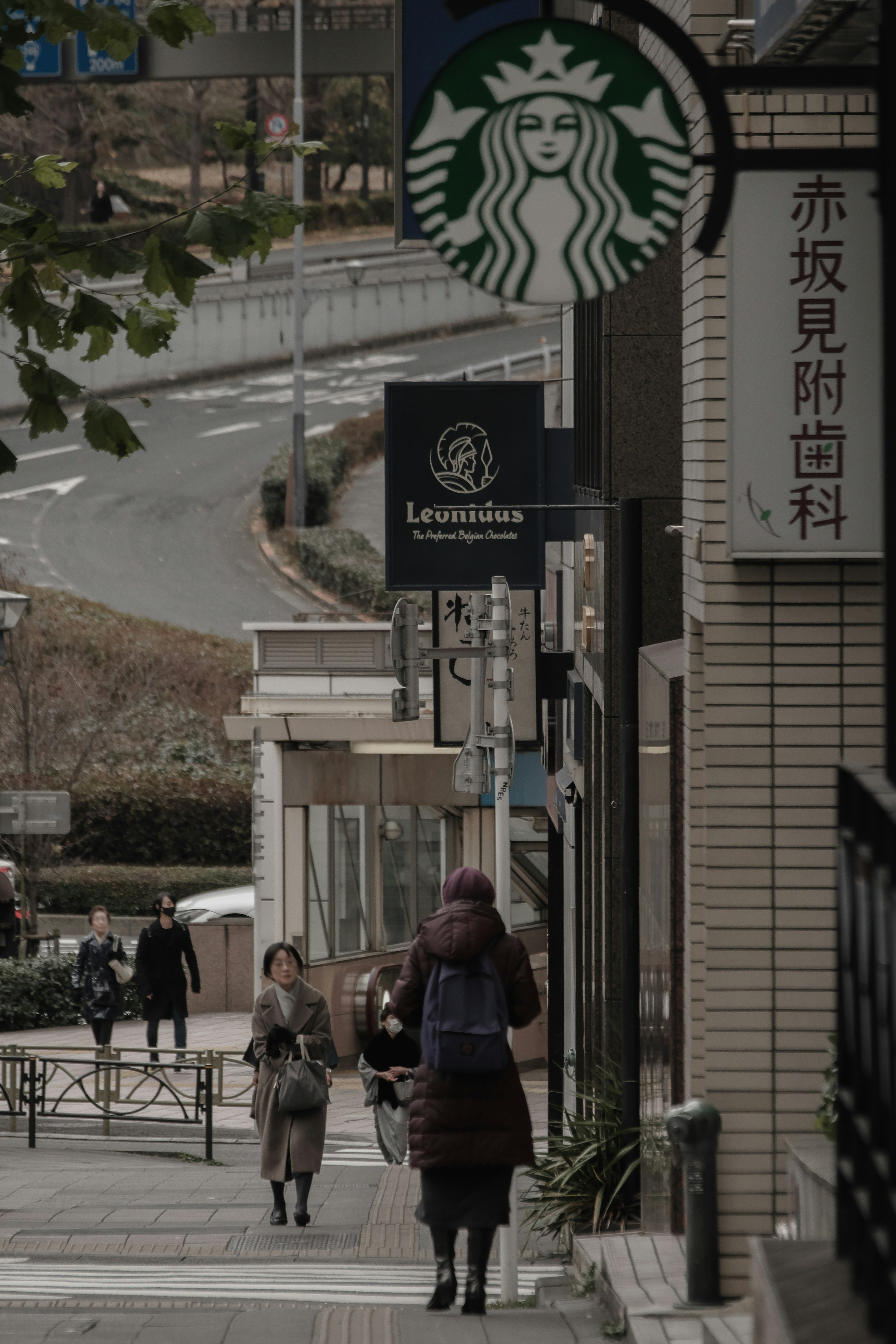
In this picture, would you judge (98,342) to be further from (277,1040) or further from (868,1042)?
(277,1040)

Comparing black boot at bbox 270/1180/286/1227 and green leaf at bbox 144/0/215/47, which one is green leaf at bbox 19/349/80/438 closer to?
green leaf at bbox 144/0/215/47

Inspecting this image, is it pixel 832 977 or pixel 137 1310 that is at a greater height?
pixel 832 977

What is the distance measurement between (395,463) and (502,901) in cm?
369

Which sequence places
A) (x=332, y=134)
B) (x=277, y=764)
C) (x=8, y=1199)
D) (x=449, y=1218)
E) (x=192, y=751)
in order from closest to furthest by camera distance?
(x=449, y=1218)
(x=8, y=1199)
(x=277, y=764)
(x=192, y=751)
(x=332, y=134)

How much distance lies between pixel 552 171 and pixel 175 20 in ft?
8.13

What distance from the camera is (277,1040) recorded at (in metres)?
9.95

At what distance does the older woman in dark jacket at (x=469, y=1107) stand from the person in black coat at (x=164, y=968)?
1201cm

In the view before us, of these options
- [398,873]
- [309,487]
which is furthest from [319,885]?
[309,487]

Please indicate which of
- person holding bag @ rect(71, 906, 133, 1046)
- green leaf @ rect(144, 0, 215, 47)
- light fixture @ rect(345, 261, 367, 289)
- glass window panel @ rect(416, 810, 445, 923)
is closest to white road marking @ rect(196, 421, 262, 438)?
light fixture @ rect(345, 261, 367, 289)

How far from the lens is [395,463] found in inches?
476

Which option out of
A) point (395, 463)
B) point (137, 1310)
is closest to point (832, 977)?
point (137, 1310)

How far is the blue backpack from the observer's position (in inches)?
259

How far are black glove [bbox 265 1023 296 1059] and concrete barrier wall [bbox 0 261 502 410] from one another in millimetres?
38024

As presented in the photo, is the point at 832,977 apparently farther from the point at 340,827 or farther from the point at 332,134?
the point at 332,134
